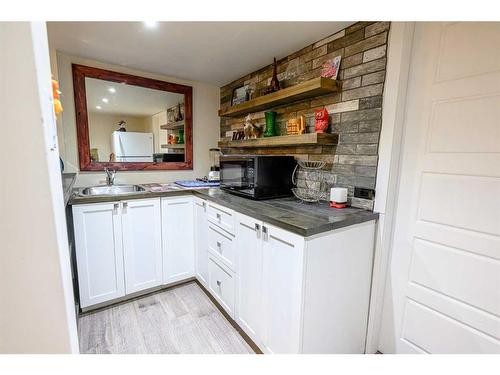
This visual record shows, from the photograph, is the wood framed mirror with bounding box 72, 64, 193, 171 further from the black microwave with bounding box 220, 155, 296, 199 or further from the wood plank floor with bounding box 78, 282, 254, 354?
the wood plank floor with bounding box 78, 282, 254, 354

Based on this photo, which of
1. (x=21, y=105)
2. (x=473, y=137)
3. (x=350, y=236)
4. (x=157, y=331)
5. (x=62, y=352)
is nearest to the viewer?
(x=21, y=105)

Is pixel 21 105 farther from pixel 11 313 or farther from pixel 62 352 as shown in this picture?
pixel 62 352

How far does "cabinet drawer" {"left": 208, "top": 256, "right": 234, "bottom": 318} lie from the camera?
178 centimetres

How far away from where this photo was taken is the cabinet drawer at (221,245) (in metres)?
1.75

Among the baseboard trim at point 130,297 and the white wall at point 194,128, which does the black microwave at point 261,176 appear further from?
the baseboard trim at point 130,297

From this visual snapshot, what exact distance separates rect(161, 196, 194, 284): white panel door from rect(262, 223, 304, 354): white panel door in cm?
108

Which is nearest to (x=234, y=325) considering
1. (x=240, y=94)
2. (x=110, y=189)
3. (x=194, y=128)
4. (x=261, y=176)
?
(x=261, y=176)

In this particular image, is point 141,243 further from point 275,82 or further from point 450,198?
point 450,198

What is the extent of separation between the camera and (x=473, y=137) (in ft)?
3.72

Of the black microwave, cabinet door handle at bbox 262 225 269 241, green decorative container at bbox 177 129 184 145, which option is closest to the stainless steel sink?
green decorative container at bbox 177 129 184 145

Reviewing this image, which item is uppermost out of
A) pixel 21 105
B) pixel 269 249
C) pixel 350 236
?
pixel 21 105

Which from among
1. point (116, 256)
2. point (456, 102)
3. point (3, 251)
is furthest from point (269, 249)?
point (116, 256)

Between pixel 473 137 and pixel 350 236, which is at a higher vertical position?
pixel 473 137
